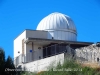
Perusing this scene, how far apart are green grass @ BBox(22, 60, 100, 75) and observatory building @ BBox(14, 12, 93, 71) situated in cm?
494

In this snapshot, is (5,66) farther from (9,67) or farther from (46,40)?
(46,40)

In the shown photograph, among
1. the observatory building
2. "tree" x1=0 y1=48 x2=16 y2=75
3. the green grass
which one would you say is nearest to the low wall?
the observatory building

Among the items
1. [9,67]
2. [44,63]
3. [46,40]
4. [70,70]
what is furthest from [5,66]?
[70,70]

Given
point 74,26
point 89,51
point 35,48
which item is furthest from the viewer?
point 74,26

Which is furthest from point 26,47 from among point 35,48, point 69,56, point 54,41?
point 69,56

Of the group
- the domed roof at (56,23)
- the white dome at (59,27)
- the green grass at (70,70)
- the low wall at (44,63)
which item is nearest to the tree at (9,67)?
the low wall at (44,63)

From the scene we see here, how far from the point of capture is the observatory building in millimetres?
37781

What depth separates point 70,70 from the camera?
94.5ft

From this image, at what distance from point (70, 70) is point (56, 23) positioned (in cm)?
1519

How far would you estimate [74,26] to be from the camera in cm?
4519

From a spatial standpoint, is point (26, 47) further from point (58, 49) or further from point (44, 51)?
point (58, 49)

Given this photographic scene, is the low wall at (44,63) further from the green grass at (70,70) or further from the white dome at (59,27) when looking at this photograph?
the white dome at (59,27)

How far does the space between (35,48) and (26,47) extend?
1257 mm

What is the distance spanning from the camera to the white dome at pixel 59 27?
1698 inches
